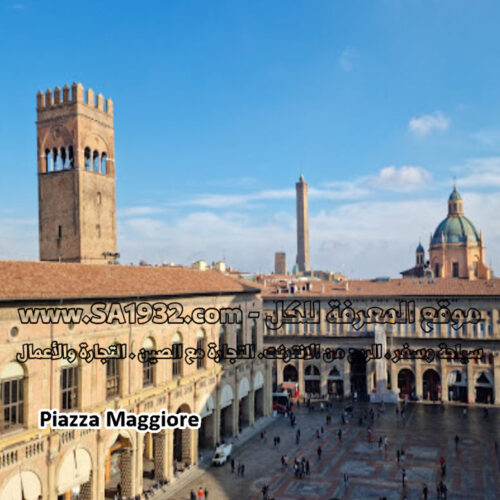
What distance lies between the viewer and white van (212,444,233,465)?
4297 cm

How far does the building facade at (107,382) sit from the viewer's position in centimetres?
2761

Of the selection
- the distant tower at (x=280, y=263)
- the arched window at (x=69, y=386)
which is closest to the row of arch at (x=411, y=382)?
the arched window at (x=69, y=386)

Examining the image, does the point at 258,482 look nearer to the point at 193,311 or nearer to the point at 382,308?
the point at 193,311

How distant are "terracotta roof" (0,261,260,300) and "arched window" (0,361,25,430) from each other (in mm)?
3600

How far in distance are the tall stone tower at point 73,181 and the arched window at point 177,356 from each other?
69.4ft

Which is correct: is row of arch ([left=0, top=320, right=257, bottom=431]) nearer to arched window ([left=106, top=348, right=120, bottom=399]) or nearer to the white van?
arched window ([left=106, top=348, right=120, bottom=399])

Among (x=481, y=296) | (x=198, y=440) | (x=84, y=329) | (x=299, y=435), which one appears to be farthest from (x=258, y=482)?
(x=481, y=296)

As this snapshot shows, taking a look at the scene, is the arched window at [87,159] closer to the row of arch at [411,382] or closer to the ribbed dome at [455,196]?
the row of arch at [411,382]

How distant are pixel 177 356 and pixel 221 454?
27.6 ft

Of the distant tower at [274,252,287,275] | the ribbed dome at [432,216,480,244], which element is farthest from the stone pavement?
the distant tower at [274,252,287,275]

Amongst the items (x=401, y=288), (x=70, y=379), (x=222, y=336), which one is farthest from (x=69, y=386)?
(x=401, y=288)

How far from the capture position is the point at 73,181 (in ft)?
193

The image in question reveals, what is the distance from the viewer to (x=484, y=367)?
210 feet

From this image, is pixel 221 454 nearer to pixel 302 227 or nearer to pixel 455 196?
pixel 455 196
